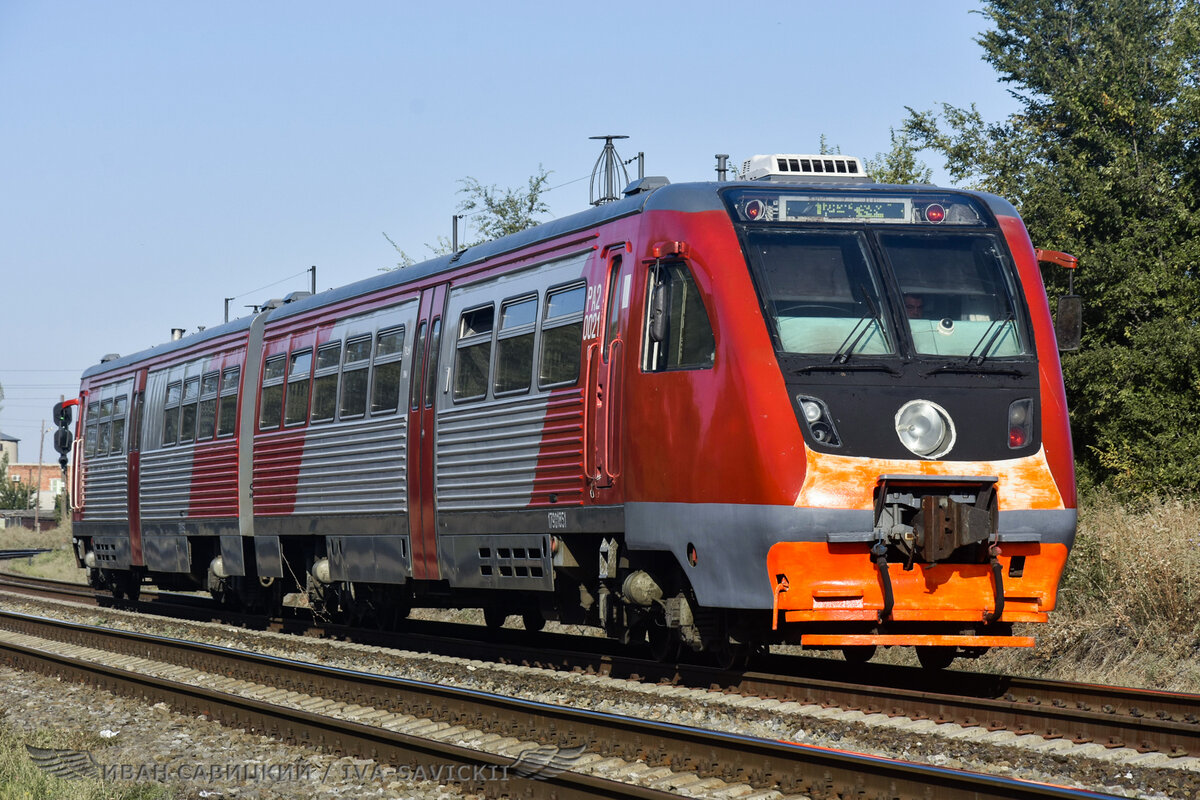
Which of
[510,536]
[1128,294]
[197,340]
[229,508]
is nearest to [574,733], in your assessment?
[510,536]

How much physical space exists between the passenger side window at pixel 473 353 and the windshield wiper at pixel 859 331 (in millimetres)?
3940

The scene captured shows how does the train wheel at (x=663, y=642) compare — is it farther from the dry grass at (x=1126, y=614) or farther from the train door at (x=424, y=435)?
the dry grass at (x=1126, y=614)

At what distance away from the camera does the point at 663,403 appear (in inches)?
396

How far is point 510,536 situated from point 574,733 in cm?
357

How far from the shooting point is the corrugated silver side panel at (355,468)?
13.9m

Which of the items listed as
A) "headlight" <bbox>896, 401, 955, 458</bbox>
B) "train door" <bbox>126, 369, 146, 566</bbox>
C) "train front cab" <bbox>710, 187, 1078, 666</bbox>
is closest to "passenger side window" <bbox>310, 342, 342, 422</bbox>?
"train front cab" <bbox>710, 187, 1078, 666</bbox>

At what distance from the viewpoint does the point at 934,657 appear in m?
11.2

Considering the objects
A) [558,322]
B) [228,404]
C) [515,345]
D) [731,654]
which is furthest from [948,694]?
[228,404]

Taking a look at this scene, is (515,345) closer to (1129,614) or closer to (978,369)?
(978,369)

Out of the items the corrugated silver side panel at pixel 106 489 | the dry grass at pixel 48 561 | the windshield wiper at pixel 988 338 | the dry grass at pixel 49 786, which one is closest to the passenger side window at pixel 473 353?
the windshield wiper at pixel 988 338

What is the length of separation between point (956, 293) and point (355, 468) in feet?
23.3

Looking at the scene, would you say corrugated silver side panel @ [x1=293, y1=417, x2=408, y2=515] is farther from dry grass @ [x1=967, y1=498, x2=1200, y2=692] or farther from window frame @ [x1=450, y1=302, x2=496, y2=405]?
dry grass @ [x1=967, y1=498, x2=1200, y2=692]

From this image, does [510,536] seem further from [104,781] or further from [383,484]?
[104,781]

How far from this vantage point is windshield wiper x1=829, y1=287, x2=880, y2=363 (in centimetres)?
940
